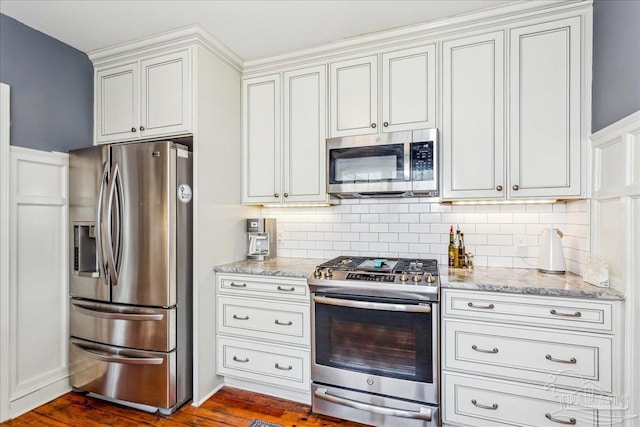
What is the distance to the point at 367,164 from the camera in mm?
2395

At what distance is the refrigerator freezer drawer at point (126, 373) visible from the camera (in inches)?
87.4

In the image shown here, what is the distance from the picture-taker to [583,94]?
→ 6.59ft

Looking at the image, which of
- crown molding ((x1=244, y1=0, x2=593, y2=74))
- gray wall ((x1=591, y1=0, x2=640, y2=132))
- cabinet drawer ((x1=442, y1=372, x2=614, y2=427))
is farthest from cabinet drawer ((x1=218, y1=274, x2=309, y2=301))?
gray wall ((x1=591, y1=0, x2=640, y2=132))

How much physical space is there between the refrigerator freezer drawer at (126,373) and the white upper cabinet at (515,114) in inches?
87.8

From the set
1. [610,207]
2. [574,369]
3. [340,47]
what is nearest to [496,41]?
[340,47]

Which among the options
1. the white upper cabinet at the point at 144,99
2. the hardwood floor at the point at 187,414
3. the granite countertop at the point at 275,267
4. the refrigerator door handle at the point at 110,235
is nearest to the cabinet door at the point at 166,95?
the white upper cabinet at the point at 144,99

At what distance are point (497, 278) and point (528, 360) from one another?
0.46 meters

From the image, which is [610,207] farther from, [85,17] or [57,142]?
[57,142]

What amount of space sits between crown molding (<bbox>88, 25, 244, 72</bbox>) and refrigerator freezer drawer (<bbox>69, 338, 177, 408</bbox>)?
85.0 inches

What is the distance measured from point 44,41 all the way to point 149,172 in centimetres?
132

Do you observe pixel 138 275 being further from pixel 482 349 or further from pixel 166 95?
pixel 482 349

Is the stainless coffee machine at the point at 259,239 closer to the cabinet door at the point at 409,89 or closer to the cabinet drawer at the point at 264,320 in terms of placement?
the cabinet drawer at the point at 264,320

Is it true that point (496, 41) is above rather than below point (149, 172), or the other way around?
above

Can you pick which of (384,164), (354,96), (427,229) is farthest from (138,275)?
(427,229)
